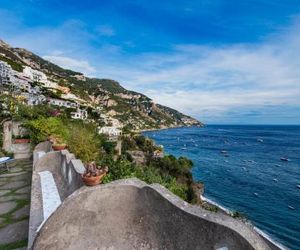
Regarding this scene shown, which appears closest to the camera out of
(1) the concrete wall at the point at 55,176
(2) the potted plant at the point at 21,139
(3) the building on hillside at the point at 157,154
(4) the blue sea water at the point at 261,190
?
(1) the concrete wall at the point at 55,176

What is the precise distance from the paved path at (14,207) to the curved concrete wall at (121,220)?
1179 mm

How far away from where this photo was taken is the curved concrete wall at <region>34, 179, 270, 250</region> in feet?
10.8

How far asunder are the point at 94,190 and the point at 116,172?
157 centimetres

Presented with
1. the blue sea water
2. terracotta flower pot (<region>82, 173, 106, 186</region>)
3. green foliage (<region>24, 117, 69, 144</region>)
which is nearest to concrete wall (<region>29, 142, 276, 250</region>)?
terracotta flower pot (<region>82, 173, 106, 186</region>)

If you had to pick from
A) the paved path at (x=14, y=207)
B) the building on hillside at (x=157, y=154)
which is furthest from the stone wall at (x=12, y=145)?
the building on hillside at (x=157, y=154)

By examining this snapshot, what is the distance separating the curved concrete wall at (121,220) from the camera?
10.8 ft

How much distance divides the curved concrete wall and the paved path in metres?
1.18

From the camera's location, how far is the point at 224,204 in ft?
92.4

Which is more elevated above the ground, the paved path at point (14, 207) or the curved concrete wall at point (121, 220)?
the curved concrete wall at point (121, 220)

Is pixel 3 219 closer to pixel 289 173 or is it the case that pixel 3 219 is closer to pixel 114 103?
pixel 289 173

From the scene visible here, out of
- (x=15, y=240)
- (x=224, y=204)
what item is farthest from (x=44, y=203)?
(x=224, y=204)

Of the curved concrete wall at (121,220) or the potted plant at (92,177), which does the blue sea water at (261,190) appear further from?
the potted plant at (92,177)

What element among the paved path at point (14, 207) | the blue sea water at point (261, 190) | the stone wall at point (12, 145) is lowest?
the blue sea water at point (261, 190)

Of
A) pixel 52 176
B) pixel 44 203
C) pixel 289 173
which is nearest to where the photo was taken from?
pixel 44 203
